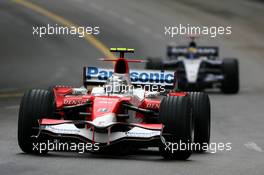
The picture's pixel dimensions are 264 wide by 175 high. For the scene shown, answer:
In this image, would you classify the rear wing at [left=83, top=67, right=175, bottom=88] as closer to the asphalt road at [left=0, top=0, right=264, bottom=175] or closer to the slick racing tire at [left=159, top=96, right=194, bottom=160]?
the asphalt road at [left=0, top=0, right=264, bottom=175]

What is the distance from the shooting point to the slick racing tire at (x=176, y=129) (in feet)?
49.7

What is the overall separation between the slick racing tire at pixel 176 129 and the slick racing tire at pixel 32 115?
1.67 metres

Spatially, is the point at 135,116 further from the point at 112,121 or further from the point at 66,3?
the point at 66,3

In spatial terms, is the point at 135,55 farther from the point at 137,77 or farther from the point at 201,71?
the point at 137,77

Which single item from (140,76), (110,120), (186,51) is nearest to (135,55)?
(186,51)

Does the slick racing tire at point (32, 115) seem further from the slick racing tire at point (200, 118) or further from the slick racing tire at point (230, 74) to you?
the slick racing tire at point (230, 74)

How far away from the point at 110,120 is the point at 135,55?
30775mm

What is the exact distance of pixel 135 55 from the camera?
4594 centimetres

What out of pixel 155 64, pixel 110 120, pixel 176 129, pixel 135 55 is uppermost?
pixel 135 55

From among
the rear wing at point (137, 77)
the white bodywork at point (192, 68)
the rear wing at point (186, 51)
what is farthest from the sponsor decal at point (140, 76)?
the rear wing at point (186, 51)

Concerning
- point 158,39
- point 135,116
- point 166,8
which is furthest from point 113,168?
point 166,8

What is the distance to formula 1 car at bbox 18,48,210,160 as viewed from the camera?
15141 millimetres

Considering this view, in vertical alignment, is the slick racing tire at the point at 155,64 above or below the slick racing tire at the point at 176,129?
above

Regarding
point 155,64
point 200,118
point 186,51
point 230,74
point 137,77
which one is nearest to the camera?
point 200,118
